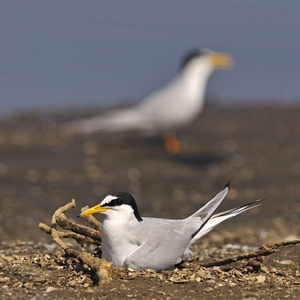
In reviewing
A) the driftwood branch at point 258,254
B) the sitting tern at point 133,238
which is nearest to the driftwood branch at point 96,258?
the driftwood branch at point 258,254

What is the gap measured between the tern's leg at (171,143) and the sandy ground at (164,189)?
0.14 metres

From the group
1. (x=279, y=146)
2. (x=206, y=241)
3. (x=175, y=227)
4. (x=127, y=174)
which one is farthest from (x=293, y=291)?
(x=279, y=146)

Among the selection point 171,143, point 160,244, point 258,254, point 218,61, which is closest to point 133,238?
point 160,244

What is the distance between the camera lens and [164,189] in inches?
381

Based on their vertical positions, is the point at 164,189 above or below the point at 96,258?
below

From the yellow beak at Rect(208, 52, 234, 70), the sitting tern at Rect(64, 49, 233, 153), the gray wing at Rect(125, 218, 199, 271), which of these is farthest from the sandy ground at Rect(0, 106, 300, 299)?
the yellow beak at Rect(208, 52, 234, 70)

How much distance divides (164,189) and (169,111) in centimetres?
235

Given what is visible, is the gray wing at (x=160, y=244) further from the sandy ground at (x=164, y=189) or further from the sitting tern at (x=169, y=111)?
the sitting tern at (x=169, y=111)

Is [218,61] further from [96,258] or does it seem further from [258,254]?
[96,258]

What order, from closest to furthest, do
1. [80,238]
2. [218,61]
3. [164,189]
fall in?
[80,238]
[164,189]
[218,61]

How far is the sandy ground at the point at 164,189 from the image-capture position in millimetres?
4566

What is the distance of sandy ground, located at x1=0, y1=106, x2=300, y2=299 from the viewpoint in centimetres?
457

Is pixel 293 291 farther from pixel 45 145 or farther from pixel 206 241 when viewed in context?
pixel 45 145

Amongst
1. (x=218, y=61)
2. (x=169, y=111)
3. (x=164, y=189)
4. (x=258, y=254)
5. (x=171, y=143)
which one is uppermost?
(x=218, y=61)
